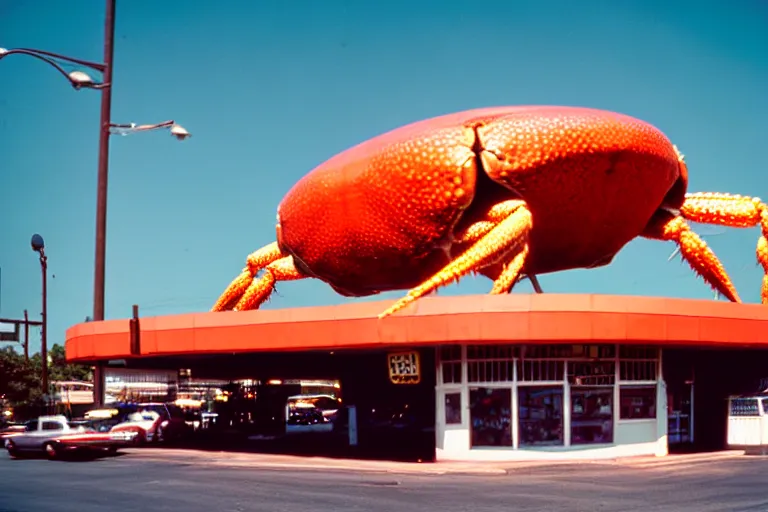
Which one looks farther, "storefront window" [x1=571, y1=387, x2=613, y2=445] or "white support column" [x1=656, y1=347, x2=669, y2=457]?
"white support column" [x1=656, y1=347, x2=669, y2=457]

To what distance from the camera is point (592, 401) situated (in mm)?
20562

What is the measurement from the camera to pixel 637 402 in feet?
69.3

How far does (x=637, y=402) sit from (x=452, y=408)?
4307 mm

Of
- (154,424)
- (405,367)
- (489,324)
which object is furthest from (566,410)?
(154,424)

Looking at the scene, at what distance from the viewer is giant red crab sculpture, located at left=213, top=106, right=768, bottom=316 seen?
65.9 ft

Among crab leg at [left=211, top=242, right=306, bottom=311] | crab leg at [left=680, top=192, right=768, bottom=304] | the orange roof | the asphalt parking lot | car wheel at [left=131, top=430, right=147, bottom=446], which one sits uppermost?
crab leg at [left=680, top=192, right=768, bottom=304]

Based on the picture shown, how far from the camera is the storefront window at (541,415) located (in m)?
20.1

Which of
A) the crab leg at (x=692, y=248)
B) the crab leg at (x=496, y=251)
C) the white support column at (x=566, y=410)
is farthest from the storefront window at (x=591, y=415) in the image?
the crab leg at (x=692, y=248)

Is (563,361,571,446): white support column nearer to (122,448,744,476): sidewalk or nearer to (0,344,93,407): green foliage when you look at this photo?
(122,448,744,476): sidewalk

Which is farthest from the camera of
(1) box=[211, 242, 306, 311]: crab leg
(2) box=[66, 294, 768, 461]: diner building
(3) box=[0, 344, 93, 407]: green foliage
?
(3) box=[0, 344, 93, 407]: green foliage

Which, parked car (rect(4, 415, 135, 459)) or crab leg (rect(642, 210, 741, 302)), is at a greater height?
crab leg (rect(642, 210, 741, 302))

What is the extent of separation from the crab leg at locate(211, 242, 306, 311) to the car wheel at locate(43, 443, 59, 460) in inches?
244

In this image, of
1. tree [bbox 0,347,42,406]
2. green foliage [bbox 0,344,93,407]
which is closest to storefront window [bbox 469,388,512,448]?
green foliage [bbox 0,344,93,407]

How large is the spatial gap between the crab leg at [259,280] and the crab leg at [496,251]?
7366 mm
